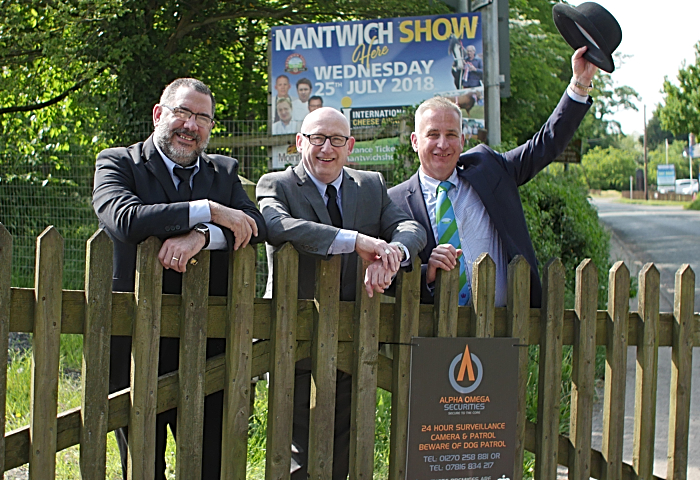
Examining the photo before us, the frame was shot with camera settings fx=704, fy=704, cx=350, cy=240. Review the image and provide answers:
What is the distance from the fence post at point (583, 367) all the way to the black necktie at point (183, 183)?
1809 millimetres

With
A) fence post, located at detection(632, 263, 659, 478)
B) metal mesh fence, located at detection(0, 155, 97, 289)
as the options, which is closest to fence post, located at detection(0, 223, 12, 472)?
fence post, located at detection(632, 263, 659, 478)

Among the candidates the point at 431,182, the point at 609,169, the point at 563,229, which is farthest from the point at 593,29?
the point at 609,169

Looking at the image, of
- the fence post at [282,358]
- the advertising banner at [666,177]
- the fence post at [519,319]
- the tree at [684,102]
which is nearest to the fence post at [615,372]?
the fence post at [519,319]

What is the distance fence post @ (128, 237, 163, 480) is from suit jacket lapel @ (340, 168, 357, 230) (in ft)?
2.70

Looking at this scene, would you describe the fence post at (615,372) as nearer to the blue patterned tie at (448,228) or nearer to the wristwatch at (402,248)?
the blue patterned tie at (448,228)

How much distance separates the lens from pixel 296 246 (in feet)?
9.24

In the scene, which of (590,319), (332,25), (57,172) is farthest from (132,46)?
(590,319)

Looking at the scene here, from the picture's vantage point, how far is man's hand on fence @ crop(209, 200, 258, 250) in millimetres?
A: 2633

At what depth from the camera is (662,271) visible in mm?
12633

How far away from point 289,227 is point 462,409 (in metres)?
1.13

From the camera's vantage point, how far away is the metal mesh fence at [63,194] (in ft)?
26.9

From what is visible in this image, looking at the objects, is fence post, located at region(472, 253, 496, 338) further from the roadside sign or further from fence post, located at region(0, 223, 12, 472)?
→ the roadside sign

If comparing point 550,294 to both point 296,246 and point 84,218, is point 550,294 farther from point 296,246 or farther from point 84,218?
point 84,218

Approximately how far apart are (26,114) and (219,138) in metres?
3.96
